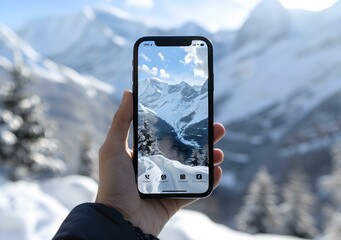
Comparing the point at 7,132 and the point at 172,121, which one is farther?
the point at 7,132

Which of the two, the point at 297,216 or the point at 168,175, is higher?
the point at 168,175

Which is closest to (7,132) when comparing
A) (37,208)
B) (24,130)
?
(24,130)

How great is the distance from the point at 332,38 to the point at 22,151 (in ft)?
338

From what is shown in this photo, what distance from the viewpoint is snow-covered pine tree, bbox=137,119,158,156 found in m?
2.89

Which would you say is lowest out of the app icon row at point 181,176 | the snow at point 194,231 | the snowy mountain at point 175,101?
the snow at point 194,231

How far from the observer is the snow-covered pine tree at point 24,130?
1900 centimetres

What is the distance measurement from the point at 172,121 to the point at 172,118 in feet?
0.07

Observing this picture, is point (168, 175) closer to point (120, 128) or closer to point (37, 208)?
point (120, 128)

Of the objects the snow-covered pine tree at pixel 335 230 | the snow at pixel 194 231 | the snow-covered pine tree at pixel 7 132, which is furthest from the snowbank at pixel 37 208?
the snow-covered pine tree at pixel 7 132

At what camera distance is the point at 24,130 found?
19266mm

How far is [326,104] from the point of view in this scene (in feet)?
269

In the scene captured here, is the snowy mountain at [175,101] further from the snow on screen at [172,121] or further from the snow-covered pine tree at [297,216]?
the snow-covered pine tree at [297,216]

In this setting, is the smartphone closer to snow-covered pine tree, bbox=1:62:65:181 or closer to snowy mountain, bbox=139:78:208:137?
snowy mountain, bbox=139:78:208:137

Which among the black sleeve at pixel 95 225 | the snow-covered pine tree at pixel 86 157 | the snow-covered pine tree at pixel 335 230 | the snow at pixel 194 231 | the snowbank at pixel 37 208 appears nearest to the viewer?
the black sleeve at pixel 95 225
